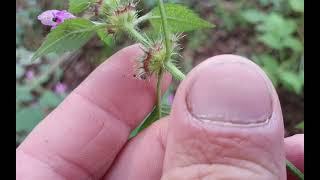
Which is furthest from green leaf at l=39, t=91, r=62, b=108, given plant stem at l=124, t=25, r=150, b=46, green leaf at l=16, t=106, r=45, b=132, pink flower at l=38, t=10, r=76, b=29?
plant stem at l=124, t=25, r=150, b=46

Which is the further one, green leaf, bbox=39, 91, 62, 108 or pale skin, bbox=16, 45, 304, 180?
green leaf, bbox=39, 91, 62, 108

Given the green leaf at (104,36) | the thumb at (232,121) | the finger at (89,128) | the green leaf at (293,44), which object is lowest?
the green leaf at (293,44)

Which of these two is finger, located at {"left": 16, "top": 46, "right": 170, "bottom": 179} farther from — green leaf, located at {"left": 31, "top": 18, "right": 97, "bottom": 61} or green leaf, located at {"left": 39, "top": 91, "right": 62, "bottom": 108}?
green leaf, located at {"left": 39, "top": 91, "right": 62, "bottom": 108}

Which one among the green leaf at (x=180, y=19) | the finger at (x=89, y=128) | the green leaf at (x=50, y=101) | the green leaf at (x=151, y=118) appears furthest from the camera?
the green leaf at (x=50, y=101)

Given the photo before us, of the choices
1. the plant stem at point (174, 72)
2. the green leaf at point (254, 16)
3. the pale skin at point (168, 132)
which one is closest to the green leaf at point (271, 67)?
the green leaf at point (254, 16)

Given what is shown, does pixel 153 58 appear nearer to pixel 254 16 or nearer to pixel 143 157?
pixel 143 157

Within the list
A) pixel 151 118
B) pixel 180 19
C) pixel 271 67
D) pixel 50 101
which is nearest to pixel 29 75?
pixel 50 101

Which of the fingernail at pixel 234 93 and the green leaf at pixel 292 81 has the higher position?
the fingernail at pixel 234 93

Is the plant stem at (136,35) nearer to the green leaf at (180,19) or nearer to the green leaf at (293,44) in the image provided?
the green leaf at (180,19)
